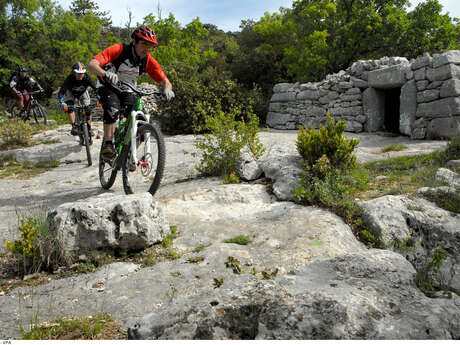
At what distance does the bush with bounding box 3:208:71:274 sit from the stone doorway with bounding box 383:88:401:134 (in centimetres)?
1117

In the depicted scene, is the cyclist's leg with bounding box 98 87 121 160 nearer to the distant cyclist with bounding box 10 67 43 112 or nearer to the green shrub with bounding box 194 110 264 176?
the green shrub with bounding box 194 110 264 176

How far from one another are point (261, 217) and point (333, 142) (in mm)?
1733

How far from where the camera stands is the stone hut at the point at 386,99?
8.59m

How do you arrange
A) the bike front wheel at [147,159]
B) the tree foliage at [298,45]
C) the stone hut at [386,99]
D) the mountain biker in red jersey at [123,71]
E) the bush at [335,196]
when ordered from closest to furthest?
the bush at [335,196] → the bike front wheel at [147,159] → the mountain biker in red jersey at [123,71] → the stone hut at [386,99] → the tree foliage at [298,45]

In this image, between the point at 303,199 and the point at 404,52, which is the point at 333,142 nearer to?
the point at 303,199

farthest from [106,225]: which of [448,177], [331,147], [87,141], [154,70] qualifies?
[87,141]

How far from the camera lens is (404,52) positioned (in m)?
16.8

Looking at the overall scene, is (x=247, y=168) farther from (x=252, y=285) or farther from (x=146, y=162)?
(x=252, y=285)

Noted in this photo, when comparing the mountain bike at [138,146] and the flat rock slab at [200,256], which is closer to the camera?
the flat rock slab at [200,256]

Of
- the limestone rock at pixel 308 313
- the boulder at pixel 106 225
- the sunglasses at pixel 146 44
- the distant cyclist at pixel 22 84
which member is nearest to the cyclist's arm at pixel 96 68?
the sunglasses at pixel 146 44

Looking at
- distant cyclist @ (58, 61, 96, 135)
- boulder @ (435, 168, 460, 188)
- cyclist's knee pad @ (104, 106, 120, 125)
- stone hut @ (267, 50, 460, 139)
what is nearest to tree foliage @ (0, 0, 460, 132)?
stone hut @ (267, 50, 460, 139)

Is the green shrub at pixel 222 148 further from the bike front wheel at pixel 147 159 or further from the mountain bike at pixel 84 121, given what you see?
the mountain bike at pixel 84 121

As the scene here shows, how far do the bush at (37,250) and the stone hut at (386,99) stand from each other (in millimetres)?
8774

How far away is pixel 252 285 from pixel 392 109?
11751 millimetres
